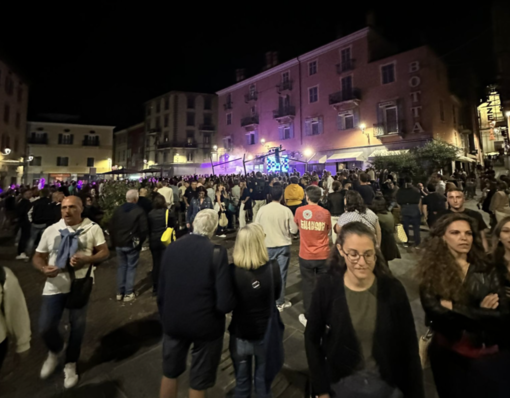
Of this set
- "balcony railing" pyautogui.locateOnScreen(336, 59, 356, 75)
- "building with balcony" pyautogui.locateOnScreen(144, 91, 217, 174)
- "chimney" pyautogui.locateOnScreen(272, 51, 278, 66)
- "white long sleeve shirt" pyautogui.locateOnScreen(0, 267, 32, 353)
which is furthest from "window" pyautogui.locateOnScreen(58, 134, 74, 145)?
"white long sleeve shirt" pyautogui.locateOnScreen(0, 267, 32, 353)

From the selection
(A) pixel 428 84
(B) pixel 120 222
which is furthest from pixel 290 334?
(A) pixel 428 84

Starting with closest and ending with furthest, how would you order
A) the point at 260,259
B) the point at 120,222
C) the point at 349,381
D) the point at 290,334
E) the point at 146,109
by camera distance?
1. the point at 349,381
2. the point at 260,259
3. the point at 290,334
4. the point at 120,222
5. the point at 146,109

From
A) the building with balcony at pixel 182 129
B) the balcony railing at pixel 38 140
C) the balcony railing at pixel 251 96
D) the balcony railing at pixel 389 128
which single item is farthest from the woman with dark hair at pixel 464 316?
the balcony railing at pixel 38 140

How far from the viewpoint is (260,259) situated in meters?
2.21

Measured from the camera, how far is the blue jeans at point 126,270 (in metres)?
4.52

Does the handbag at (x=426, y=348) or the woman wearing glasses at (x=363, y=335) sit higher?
the woman wearing glasses at (x=363, y=335)

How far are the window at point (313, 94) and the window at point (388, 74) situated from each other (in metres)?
6.01

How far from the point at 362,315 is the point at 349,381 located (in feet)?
1.22

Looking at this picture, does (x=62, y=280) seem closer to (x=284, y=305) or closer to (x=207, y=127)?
(x=284, y=305)

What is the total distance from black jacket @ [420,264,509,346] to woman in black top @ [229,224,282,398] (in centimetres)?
117

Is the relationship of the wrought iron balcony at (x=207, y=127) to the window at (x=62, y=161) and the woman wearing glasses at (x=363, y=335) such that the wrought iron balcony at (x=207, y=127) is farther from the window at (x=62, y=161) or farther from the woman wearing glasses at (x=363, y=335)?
the woman wearing glasses at (x=363, y=335)

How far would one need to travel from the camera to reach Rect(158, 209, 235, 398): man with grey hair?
6.61 feet

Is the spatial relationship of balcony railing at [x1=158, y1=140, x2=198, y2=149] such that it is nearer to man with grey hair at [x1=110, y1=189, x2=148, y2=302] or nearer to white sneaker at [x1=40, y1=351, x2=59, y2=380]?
man with grey hair at [x1=110, y1=189, x2=148, y2=302]

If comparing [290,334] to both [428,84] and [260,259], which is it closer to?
[260,259]
